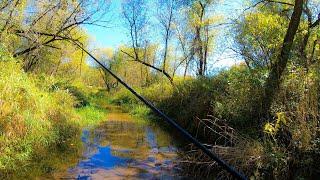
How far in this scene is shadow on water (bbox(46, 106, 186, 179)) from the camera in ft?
31.8

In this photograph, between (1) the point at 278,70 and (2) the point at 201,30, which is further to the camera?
(2) the point at 201,30

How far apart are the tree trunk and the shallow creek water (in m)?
2.85

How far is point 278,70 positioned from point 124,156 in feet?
16.8

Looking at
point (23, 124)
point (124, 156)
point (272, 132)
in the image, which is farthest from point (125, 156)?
point (272, 132)

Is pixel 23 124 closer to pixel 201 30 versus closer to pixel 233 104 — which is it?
pixel 233 104

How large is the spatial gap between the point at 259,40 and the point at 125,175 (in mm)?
6063

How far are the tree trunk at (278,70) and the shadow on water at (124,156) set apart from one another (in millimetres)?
2859

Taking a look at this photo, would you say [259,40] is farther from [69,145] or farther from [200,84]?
[69,145]

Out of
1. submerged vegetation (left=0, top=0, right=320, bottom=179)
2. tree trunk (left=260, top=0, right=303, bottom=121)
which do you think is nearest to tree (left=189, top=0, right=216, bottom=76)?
submerged vegetation (left=0, top=0, right=320, bottom=179)

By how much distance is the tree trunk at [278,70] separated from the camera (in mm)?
9875

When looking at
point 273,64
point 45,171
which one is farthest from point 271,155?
point 45,171

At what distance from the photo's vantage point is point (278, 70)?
1004cm

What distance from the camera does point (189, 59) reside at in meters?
32.0

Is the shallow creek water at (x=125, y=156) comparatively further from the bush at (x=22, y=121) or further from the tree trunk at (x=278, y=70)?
the tree trunk at (x=278, y=70)
